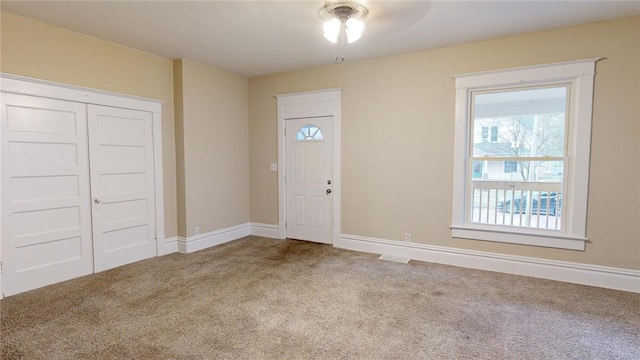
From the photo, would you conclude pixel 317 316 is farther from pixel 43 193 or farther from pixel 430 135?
pixel 43 193

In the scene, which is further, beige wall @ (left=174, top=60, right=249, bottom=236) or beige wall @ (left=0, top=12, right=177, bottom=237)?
beige wall @ (left=174, top=60, right=249, bottom=236)

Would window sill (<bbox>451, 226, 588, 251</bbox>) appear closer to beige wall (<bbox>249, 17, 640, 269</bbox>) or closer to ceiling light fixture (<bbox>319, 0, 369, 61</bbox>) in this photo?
beige wall (<bbox>249, 17, 640, 269</bbox>)

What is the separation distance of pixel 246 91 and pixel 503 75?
373 centimetres

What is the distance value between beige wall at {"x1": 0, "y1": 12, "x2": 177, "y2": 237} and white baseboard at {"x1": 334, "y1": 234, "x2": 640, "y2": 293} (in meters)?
2.73

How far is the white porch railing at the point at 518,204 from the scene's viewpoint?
3570 mm

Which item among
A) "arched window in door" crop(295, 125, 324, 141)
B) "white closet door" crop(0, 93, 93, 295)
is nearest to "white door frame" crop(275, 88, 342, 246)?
"arched window in door" crop(295, 125, 324, 141)

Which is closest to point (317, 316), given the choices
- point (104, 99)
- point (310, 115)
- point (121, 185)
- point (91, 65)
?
point (121, 185)

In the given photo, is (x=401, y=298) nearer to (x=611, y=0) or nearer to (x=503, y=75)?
(x=503, y=75)

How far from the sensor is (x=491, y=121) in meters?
3.81

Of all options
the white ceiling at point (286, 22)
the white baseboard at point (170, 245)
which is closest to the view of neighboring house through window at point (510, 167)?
the white ceiling at point (286, 22)

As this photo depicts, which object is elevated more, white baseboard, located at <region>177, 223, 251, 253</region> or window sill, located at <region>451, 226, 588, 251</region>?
window sill, located at <region>451, 226, 588, 251</region>

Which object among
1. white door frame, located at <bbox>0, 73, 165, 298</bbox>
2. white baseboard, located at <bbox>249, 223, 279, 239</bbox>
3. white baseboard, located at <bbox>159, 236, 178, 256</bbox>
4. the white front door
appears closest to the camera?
white door frame, located at <bbox>0, 73, 165, 298</bbox>

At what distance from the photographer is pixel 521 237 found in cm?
360

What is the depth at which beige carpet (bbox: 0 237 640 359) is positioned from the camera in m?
2.22
